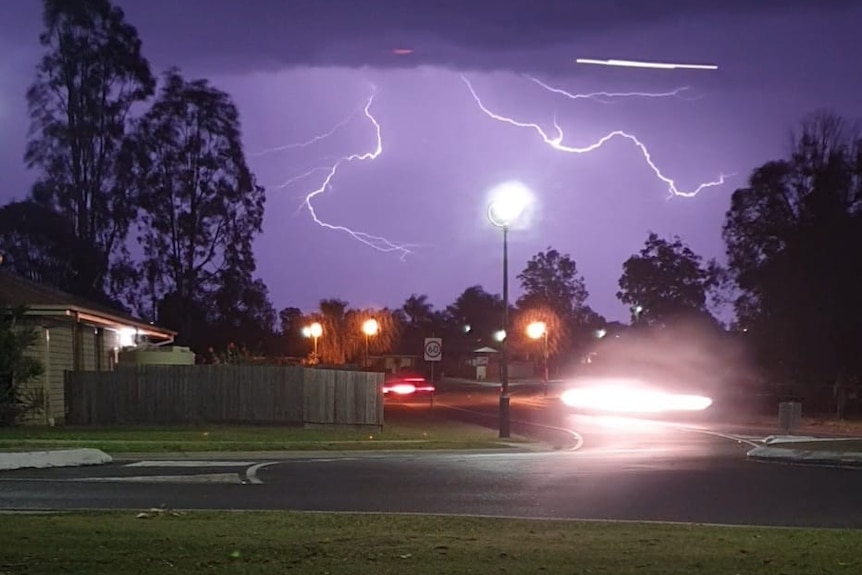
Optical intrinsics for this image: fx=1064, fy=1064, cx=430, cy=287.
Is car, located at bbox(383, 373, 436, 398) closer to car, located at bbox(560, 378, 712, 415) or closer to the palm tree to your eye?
car, located at bbox(560, 378, 712, 415)

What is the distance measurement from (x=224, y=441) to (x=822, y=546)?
17.1 metres

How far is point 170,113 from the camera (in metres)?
56.1

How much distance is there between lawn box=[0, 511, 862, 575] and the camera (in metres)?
8.07

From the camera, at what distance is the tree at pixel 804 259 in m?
45.1

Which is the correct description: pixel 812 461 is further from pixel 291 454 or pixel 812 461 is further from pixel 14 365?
pixel 14 365

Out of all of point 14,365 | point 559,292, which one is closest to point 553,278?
point 559,292

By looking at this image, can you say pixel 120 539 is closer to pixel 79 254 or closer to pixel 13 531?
pixel 13 531

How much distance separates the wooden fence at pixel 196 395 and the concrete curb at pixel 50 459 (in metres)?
10.9

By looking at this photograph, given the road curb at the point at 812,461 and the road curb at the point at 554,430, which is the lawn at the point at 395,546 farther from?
the road curb at the point at 554,430

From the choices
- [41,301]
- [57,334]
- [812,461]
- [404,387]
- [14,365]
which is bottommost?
[404,387]

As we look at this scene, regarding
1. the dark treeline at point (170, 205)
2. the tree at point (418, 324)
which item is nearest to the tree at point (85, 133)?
the dark treeline at point (170, 205)

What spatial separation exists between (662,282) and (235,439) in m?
72.7

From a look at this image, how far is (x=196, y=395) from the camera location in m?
30.4

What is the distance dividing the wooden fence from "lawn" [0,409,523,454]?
75cm
